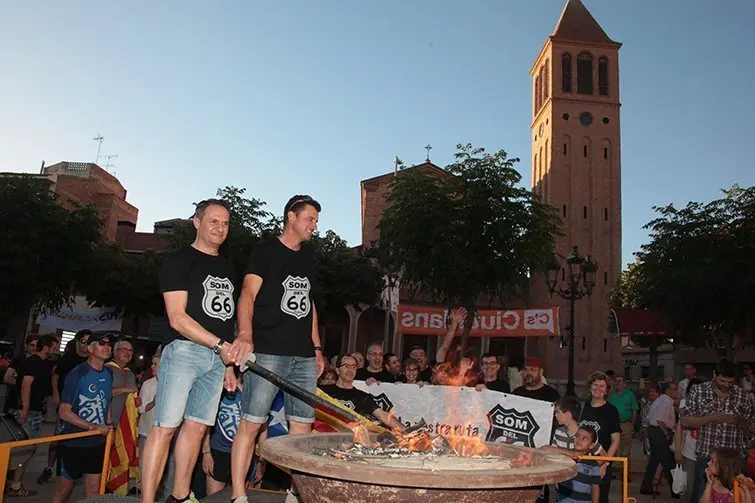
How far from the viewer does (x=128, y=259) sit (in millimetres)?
37219

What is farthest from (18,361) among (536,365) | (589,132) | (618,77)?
(618,77)

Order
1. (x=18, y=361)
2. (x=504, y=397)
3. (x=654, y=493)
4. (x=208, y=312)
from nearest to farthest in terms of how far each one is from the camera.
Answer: (x=208, y=312) < (x=504, y=397) < (x=18, y=361) < (x=654, y=493)

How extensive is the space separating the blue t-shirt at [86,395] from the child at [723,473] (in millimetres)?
6345

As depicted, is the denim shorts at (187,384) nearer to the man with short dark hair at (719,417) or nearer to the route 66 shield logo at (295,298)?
the route 66 shield logo at (295,298)

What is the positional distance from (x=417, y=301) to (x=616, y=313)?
1146 centimetres

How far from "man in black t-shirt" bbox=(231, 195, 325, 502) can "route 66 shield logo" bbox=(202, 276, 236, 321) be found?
11cm

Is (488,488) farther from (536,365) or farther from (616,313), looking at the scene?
(616,313)

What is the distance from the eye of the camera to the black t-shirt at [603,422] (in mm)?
7141

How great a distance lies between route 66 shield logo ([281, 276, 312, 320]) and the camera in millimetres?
4363

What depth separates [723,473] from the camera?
5965mm

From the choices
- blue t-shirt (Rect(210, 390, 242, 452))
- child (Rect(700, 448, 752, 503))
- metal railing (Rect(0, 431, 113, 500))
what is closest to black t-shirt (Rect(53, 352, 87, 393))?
metal railing (Rect(0, 431, 113, 500))

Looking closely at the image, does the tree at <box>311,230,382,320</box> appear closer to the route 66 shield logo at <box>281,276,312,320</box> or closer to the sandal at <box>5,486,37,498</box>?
the sandal at <box>5,486,37,498</box>

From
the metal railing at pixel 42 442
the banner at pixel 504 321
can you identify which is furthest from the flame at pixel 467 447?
the banner at pixel 504 321

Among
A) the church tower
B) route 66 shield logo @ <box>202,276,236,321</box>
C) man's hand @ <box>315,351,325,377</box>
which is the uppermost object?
the church tower
